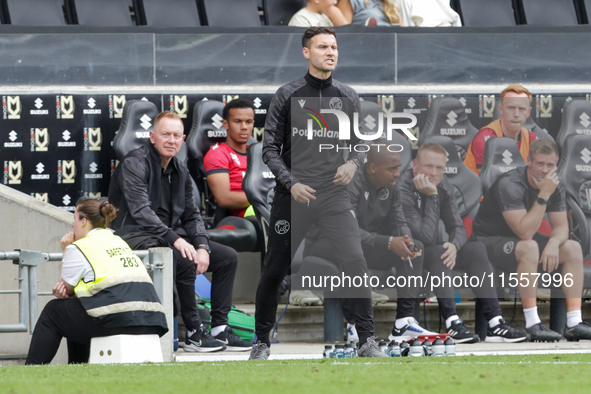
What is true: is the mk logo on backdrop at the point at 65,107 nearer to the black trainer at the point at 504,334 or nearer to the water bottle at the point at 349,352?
the water bottle at the point at 349,352

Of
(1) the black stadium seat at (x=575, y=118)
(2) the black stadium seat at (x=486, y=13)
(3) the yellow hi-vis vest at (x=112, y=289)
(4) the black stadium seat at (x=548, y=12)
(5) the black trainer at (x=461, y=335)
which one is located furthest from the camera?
(4) the black stadium seat at (x=548, y=12)

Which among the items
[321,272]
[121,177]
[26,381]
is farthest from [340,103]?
[26,381]

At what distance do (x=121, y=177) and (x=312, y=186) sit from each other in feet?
4.86

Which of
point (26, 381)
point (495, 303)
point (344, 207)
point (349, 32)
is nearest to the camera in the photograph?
point (26, 381)

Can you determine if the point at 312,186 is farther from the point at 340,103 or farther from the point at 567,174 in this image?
the point at 567,174

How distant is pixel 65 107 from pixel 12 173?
Answer: 2.35 ft

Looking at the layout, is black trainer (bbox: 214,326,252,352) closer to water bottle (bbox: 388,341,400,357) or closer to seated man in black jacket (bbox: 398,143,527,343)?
water bottle (bbox: 388,341,400,357)

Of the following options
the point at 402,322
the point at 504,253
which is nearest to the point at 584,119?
the point at 504,253

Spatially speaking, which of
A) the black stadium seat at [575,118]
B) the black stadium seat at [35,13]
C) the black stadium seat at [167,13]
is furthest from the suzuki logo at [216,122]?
the black stadium seat at [575,118]

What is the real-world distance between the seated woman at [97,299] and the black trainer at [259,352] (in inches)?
20.9

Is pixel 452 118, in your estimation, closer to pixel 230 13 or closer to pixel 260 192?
pixel 260 192

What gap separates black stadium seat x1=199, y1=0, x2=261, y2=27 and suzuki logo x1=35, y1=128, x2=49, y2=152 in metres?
2.21

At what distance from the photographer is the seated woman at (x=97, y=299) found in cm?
523

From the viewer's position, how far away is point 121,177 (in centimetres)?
650
